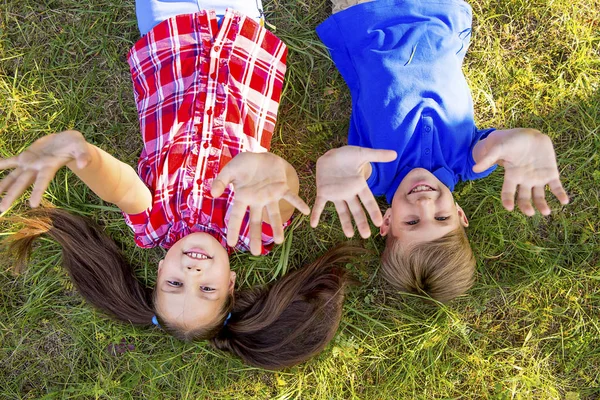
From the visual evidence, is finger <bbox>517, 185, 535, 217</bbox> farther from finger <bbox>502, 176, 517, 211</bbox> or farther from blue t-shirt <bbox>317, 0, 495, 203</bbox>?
blue t-shirt <bbox>317, 0, 495, 203</bbox>

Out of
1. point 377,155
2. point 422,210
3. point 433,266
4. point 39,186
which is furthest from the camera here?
point 433,266

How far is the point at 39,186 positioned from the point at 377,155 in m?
1.36

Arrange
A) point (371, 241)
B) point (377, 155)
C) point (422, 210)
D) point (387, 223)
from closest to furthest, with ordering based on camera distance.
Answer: point (377, 155), point (422, 210), point (387, 223), point (371, 241)

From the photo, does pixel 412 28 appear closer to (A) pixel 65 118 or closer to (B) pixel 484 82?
(B) pixel 484 82

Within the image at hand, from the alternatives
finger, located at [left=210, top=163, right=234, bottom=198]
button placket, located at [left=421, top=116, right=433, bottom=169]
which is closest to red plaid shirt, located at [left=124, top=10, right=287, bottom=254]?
finger, located at [left=210, top=163, right=234, bottom=198]

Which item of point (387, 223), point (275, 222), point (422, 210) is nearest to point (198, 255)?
point (275, 222)

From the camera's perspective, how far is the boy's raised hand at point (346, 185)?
2.03 m

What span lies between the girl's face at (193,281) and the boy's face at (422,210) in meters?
0.95

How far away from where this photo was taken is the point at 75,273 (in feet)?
9.21

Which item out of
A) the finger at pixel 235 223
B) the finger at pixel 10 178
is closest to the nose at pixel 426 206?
the finger at pixel 235 223

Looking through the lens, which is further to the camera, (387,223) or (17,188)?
(387,223)

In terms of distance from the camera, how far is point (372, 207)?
2.00 m

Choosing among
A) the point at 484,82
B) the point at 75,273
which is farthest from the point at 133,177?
the point at 484,82

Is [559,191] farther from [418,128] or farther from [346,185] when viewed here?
[346,185]
